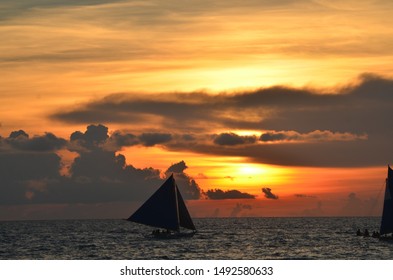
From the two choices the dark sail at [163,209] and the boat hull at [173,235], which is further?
the boat hull at [173,235]

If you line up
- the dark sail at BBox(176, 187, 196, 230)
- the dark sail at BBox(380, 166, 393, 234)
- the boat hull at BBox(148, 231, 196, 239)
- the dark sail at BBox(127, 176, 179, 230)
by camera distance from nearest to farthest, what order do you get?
the dark sail at BBox(380, 166, 393, 234) → the dark sail at BBox(127, 176, 179, 230) → the dark sail at BBox(176, 187, 196, 230) → the boat hull at BBox(148, 231, 196, 239)

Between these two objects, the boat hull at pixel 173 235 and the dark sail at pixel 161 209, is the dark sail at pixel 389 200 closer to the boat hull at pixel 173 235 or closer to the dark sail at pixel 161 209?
the dark sail at pixel 161 209

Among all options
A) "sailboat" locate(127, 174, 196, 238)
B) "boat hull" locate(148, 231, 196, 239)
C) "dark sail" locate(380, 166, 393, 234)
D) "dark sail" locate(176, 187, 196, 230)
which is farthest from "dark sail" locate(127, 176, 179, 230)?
"dark sail" locate(380, 166, 393, 234)

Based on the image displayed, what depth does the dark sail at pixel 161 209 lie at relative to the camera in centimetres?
11194

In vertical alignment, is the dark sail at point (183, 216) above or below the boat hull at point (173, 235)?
above

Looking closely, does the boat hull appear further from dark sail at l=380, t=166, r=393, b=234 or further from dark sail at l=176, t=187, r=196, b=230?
dark sail at l=380, t=166, r=393, b=234

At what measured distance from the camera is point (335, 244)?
129875mm

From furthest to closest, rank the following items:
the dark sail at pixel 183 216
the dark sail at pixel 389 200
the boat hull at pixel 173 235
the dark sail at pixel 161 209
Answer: the boat hull at pixel 173 235
the dark sail at pixel 183 216
the dark sail at pixel 161 209
the dark sail at pixel 389 200

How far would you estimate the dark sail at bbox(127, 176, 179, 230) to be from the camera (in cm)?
11194

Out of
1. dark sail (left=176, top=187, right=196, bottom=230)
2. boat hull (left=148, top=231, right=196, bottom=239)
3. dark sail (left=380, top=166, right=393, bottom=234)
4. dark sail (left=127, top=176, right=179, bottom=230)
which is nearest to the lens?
dark sail (left=380, top=166, right=393, bottom=234)

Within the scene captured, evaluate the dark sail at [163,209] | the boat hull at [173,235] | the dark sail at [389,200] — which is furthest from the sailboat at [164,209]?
the dark sail at [389,200]
